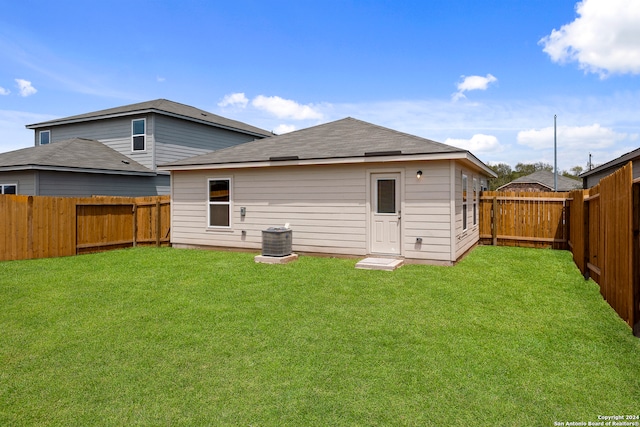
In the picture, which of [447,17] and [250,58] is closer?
[447,17]

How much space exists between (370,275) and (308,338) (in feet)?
11.8

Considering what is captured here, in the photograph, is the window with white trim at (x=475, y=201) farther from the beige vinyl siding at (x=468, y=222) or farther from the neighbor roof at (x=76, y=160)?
the neighbor roof at (x=76, y=160)

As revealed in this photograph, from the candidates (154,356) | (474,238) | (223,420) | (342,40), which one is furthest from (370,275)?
(342,40)

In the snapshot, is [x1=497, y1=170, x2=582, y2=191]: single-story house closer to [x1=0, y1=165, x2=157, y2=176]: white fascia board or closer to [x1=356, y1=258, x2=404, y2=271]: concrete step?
[x1=356, y1=258, x2=404, y2=271]: concrete step

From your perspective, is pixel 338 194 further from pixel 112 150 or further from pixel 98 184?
pixel 112 150

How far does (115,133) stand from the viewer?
18531mm

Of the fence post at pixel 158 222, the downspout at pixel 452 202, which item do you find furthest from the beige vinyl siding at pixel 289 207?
the downspout at pixel 452 202

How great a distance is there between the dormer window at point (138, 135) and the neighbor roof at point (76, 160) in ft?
2.51

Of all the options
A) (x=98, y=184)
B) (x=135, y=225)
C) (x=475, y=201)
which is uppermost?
(x=98, y=184)

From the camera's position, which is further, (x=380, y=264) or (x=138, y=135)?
(x=138, y=135)

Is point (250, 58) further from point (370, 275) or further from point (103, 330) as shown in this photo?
point (103, 330)

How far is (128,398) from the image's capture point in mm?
2982

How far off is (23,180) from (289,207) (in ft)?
39.2

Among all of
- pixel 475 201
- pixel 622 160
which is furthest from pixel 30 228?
pixel 622 160
